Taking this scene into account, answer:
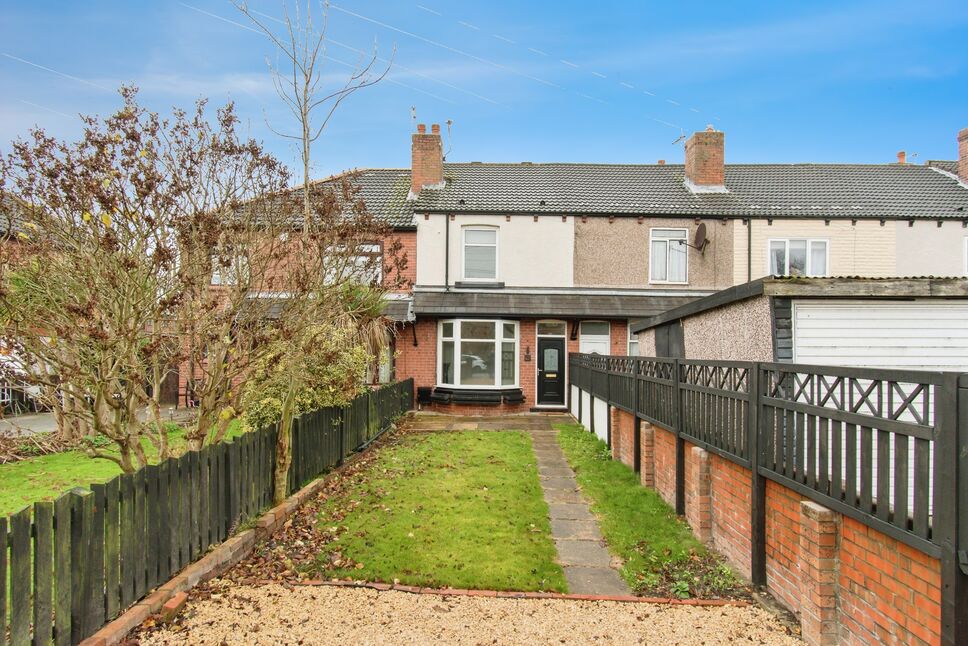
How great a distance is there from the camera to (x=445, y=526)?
20.6 ft

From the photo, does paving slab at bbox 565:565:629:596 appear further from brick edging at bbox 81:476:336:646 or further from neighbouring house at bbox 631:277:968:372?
brick edging at bbox 81:476:336:646

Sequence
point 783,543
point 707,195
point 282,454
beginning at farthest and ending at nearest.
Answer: point 707,195 → point 282,454 → point 783,543

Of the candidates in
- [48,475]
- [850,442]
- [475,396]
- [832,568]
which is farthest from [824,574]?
[475,396]

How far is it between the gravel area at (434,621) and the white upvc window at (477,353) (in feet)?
40.1

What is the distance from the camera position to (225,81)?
718 cm

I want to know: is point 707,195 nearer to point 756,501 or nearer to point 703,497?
point 703,497

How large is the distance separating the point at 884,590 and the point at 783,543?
1.14 metres

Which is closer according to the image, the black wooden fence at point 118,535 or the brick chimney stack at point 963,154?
the black wooden fence at point 118,535

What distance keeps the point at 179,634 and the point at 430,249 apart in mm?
13975

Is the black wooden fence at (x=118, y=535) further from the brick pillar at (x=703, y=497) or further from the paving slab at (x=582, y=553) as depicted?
the brick pillar at (x=703, y=497)

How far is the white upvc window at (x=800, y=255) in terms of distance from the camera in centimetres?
1734

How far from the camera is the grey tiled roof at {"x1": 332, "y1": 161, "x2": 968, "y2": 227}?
57.1ft

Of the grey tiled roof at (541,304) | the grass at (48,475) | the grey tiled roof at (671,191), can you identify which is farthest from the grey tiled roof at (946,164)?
the grass at (48,475)

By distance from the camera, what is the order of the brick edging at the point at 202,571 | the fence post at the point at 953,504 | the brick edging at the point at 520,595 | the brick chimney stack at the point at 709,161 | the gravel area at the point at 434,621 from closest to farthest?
the fence post at the point at 953,504, the brick edging at the point at 202,571, the gravel area at the point at 434,621, the brick edging at the point at 520,595, the brick chimney stack at the point at 709,161
